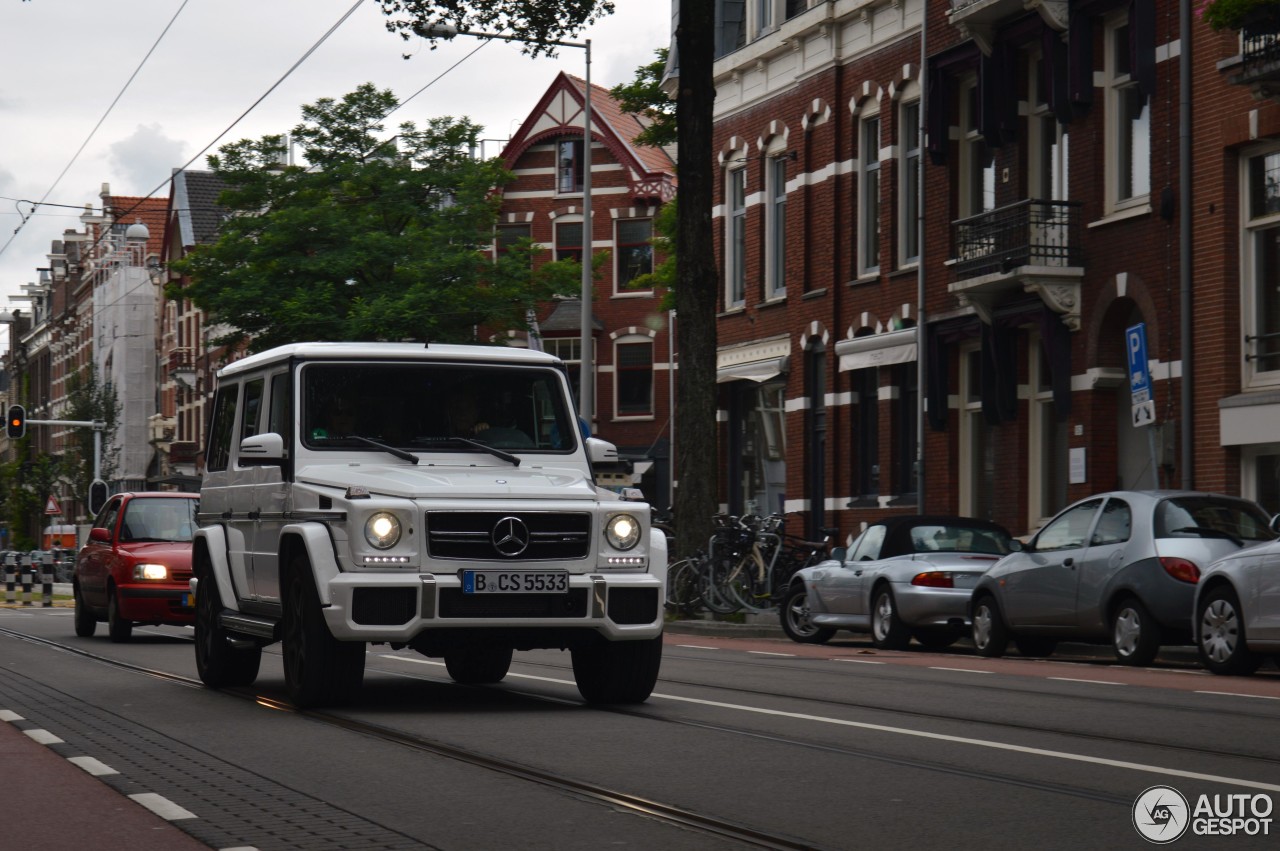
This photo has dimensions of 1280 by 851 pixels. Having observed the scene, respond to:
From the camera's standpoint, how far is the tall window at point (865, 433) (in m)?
34.7

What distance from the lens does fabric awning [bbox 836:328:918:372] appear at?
1283 inches

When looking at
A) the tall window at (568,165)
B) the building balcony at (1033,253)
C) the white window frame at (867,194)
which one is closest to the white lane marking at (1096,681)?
the building balcony at (1033,253)

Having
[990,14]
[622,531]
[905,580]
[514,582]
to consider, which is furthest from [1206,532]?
[990,14]

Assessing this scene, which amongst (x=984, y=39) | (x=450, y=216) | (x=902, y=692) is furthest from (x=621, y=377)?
(x=902, y=692)

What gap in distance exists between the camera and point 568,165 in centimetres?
6091

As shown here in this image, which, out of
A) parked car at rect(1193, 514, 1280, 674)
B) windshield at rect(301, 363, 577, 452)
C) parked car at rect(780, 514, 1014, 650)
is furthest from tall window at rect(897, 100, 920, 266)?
windshield at rect(301, 363, 577, 452)

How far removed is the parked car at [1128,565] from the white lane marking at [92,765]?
10.2 m

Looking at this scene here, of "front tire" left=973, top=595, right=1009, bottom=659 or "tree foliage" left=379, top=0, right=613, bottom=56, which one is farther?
"tree foliage" left=379, top=0, right=613, bottom=56

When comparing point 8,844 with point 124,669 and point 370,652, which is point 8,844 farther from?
point 370,652

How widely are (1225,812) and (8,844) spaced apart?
426 centimetres

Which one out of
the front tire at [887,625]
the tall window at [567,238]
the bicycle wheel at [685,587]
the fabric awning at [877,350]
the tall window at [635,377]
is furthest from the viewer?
the tall window at [567,238]

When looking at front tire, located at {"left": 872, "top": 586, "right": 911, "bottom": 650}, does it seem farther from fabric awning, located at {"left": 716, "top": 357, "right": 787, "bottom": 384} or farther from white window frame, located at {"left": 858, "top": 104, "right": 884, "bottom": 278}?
fabric awning, located at {"left": 716, "top": 357, "right": 787, "bottom": 384}

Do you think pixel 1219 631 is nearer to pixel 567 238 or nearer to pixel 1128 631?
pixel 1128 631

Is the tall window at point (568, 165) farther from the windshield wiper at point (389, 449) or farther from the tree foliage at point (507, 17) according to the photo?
the windshield wiper at point (389, 449)
